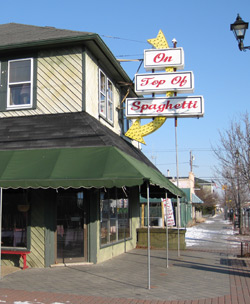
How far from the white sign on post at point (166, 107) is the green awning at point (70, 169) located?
167 inches

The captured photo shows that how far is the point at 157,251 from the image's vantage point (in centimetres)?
1477

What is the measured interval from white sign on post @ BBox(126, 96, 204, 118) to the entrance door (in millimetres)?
4120

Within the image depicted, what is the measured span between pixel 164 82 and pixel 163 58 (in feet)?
3.24

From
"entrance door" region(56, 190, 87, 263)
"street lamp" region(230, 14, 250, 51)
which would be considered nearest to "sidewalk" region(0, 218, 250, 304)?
"entrance door" region(56, 190, 87, 263)

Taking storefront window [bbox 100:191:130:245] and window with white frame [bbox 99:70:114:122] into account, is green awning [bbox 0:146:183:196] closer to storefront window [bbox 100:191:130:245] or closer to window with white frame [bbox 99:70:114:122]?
storefront window [bbox 100:191:130:245]

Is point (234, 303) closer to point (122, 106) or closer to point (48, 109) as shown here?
point (48, 109)

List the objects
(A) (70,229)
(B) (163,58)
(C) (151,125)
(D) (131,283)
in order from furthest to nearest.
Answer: (B) (163,58) → (C) (151,125) → (A) (70,229) → (D) (131,283)

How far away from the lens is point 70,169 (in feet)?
28.9

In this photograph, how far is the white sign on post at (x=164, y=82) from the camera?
518 inches

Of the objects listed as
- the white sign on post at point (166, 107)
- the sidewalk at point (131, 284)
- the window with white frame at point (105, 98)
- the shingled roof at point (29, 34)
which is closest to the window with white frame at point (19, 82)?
the shingled roof at point (29, 34)

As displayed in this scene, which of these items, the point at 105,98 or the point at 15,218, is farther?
the point at 105,98

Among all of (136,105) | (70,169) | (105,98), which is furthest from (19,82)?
(70,169)

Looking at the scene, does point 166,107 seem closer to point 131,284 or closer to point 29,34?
point 29,34

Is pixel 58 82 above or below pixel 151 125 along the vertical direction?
above
